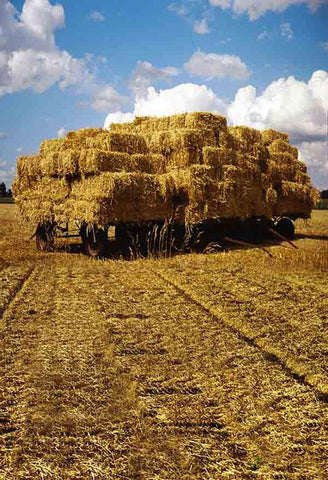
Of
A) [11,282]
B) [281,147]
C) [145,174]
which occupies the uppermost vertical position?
[281,147]

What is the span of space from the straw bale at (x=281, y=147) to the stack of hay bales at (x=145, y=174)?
2.04 meters

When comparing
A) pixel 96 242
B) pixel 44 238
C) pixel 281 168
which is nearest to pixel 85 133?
pixel 96 242

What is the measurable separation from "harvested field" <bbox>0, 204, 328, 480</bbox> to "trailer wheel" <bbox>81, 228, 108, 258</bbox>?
3.34 meters

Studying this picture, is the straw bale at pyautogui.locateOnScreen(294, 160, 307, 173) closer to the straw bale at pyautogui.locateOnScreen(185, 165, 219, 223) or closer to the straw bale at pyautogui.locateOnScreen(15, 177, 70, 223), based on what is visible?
the straw bale at pyautogui.locateOnScreen(185, 165, 219, 223)

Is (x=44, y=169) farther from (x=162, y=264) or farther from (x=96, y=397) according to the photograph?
(x=96, y=397)

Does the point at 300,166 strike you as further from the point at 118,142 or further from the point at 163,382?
the point at 163,382

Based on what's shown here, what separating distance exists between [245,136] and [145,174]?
4423 millimetres

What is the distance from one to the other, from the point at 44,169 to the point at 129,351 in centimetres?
727

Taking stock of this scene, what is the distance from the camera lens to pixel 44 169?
33.8 feet

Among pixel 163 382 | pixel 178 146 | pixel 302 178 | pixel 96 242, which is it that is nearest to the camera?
pixel 163 382

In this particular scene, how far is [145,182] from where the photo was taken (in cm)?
982

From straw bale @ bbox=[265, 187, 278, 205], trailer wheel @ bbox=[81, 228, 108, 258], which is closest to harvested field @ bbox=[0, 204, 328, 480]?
Result: trailer wheel @ bbox=[81, 228, 108, 258]

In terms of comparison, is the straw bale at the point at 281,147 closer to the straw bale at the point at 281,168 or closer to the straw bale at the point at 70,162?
the straw bale at the point at 281,168

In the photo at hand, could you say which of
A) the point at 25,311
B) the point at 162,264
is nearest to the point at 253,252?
the point at 162,264
